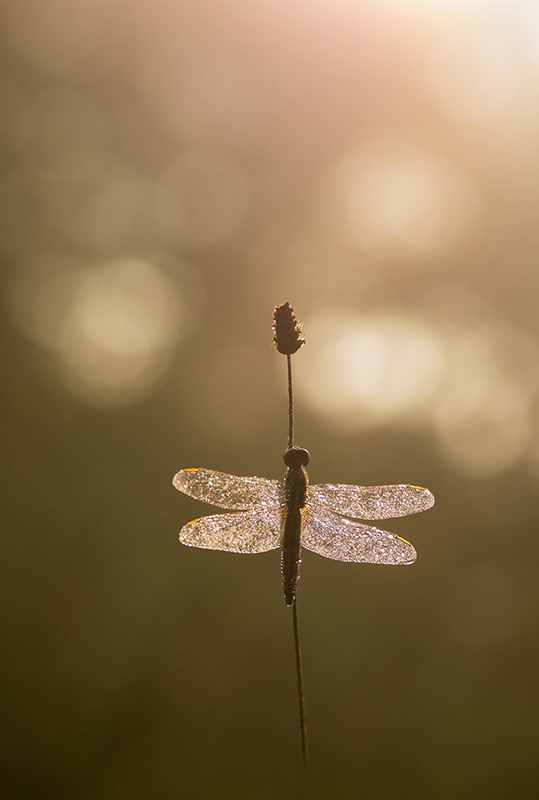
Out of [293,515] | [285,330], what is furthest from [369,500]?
[285,330]

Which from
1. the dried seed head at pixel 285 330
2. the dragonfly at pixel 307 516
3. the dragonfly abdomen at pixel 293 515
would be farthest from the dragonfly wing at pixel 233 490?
the dried seed head at pixel 285 330

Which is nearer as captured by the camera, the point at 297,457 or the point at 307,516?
the point at 297,457

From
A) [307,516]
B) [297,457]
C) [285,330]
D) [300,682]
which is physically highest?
[285,330]

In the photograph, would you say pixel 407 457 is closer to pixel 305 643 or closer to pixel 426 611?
pixel 426 611

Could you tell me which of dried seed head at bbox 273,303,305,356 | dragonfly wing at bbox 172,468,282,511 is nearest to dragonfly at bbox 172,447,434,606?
dragonfly wing at bbox 172,468,282,511

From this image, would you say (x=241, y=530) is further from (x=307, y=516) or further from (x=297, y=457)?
(x=297, y=457)

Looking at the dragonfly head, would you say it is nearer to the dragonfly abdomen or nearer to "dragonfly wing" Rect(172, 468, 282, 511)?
the dragonfly abdomen

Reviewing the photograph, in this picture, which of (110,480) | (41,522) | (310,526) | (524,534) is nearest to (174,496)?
(110,480)
